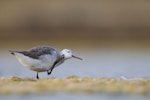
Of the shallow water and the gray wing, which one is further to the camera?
the gray wing

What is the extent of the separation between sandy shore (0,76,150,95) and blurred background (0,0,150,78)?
40.1ft

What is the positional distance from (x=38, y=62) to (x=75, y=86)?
288cm

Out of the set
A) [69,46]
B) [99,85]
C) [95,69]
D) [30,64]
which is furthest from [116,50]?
[99,85]

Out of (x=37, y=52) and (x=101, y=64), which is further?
(x=101, y=64)

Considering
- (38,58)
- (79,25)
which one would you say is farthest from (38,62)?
(79,25)

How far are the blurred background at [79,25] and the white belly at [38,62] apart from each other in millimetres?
10064

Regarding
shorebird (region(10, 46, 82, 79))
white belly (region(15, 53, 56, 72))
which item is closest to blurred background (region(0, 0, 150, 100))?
shorebird (region(10, 46, 82, 79))

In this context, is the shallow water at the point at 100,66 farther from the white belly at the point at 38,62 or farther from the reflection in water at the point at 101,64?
the white belly at the point at 38,62

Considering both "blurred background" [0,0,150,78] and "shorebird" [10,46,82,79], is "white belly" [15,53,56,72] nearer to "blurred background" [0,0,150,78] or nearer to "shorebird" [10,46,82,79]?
"shorebird" [10,46,82,79]

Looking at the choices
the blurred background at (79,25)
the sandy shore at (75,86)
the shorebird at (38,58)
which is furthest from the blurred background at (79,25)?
the sandy shore at (75,86)

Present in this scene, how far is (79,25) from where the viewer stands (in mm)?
32625

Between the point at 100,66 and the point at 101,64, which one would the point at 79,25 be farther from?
the point at 100,66

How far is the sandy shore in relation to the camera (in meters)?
15.5

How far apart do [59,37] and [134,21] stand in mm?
3227
